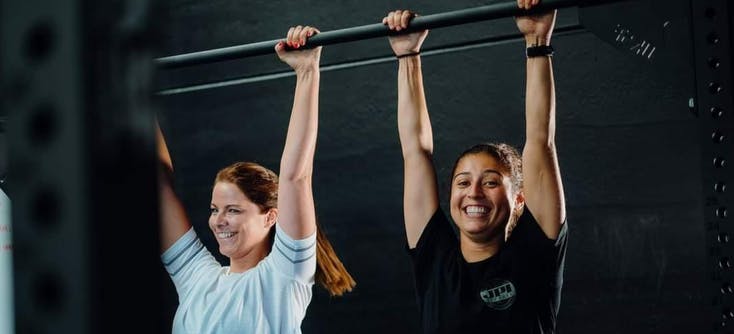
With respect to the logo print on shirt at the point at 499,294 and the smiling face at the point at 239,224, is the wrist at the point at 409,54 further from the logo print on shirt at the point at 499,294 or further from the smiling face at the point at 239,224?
the smiling face at the point at 239,224

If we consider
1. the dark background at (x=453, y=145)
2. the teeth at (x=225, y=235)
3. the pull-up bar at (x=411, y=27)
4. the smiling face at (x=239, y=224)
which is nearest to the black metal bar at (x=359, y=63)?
the dark background at (x=453, y=145)

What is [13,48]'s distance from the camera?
44cm

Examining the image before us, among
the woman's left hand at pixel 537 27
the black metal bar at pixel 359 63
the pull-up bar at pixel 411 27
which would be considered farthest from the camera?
the black metal bar at pixel 359 63

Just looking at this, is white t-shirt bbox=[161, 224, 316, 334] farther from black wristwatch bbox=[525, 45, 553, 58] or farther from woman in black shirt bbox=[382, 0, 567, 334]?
black wristwatch bbox=[525, 45, 553, 58]

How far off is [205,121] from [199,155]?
136 millimetres

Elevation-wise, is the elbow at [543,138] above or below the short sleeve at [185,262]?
above

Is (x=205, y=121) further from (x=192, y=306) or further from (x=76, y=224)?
(x=76, y=224)

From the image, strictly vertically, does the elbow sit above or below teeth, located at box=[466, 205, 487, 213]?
above

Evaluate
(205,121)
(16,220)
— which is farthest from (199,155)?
(16,220)

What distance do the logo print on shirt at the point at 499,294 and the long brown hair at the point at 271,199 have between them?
761 millimetres

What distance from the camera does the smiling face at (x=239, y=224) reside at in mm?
3270

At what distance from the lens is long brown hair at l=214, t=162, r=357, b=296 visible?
3.32m

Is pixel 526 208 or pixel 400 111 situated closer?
pixel 526 208

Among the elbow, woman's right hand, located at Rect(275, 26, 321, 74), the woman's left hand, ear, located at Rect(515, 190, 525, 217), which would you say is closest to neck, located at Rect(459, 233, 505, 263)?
ear, located at Rect(515, 190, 525, 217)
